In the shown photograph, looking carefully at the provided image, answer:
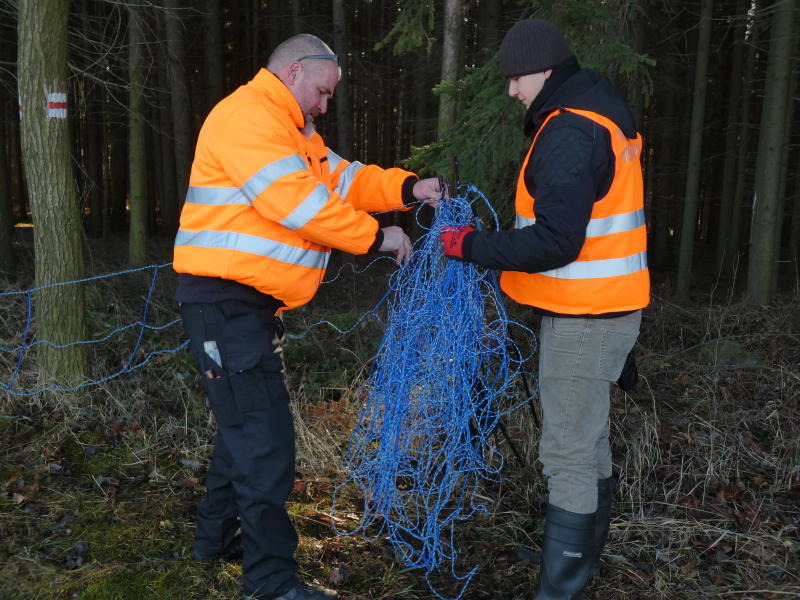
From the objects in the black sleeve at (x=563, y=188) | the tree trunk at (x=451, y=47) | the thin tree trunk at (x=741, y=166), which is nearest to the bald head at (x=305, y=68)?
the black sleeve at (x=563, y=188)

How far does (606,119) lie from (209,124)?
1577 mm

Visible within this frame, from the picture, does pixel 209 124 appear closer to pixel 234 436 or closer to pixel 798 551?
pixel 234 436

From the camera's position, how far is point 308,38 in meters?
2.93

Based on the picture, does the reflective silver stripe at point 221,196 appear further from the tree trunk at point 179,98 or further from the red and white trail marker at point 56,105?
the tree trunk at point 179,98

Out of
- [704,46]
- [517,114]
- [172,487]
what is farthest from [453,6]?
[704,46]

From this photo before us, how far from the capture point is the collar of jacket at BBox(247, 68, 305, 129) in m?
2.82

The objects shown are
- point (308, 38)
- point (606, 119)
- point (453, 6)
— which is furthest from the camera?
point (453, 6)

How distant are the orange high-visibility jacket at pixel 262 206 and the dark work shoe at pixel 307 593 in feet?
4.09

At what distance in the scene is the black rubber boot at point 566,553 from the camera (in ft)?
9.07

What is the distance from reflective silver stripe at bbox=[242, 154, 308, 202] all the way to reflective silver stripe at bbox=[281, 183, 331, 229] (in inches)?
4.6

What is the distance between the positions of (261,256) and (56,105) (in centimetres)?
304

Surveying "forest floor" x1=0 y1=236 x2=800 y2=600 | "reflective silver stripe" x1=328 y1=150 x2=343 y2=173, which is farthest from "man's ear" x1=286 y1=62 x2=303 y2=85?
"forest floor" x1=0 y1=236 x2=800 y2=600

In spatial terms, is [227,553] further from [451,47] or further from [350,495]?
[451,47]

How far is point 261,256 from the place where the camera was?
9.00 ft
